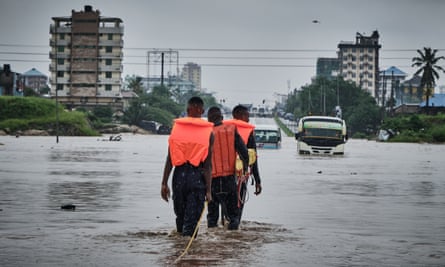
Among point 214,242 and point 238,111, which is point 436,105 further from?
point 214,242

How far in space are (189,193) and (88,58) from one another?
137427mm

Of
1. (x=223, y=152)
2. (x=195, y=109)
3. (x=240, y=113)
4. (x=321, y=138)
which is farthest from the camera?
(x=321, y=138)

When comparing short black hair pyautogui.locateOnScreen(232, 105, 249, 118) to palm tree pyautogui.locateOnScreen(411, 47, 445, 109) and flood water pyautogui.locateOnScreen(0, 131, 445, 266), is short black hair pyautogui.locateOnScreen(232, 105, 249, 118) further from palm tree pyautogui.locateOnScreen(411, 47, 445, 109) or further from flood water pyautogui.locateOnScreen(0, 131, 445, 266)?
palm tree pyautogui.locateOnScreen(411, 47, 445, 109)

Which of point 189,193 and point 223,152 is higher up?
point 223,152

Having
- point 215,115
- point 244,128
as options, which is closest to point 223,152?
point 215,115

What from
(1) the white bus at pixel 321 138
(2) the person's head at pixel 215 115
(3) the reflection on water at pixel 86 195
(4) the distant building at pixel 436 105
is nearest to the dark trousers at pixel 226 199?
(2) the person's head at pixel 215 115

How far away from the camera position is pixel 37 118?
99.0m

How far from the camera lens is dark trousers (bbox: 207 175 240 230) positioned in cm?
1289

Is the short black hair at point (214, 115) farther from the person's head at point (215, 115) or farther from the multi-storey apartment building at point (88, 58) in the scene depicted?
the multi-storey apartment building at point (88, 58)

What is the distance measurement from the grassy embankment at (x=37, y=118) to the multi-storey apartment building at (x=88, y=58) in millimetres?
43603

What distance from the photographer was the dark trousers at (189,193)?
452 inches

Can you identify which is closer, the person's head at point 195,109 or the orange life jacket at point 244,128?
the person's head at point 195,109

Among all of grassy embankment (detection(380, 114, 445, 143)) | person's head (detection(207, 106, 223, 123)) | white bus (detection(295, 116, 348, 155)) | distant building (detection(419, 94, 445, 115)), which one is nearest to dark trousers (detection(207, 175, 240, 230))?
person's head (detection(207, 106, 223, 123))

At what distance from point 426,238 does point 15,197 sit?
8.81 metres
